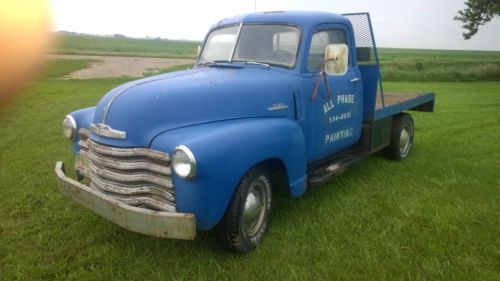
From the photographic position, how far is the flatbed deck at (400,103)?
17.9 feet

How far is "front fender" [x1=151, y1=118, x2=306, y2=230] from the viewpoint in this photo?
284 centimetres

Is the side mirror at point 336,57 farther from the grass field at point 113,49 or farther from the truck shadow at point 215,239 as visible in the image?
the grass field at point 113,49

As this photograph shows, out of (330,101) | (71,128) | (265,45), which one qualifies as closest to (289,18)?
(265,45)

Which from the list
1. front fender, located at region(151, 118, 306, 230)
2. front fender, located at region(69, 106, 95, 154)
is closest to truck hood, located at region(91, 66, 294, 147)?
front fender, located at region(151, 118, 306, 230)

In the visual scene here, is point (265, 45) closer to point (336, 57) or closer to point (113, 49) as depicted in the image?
point (336, 57)

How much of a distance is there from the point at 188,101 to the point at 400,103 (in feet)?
12.4

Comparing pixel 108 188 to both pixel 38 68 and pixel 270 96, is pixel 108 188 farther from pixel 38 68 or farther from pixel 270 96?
pixel 38 68

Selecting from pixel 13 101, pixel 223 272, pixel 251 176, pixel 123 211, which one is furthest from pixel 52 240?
pixel 13 101

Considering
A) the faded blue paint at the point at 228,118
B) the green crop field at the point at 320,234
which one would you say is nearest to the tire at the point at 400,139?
the green crop field at the point at 320,234

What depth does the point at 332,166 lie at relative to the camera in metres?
4.57

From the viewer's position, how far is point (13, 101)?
1184cm

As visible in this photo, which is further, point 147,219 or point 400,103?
point 400,103

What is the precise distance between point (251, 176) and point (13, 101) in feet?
36.2

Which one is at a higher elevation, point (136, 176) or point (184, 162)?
point (184, 162)
